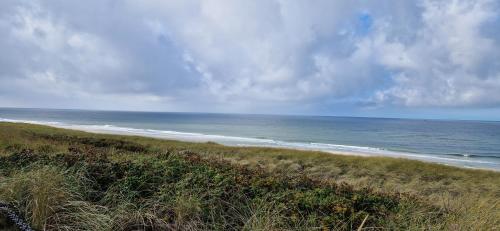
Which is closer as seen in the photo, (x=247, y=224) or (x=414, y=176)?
(x=247, y=224)

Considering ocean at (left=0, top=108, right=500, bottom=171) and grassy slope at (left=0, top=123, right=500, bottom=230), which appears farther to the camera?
ocean at (left=0, top=108, right=500, bottom=171)

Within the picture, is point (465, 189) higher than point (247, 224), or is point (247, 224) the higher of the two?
point (247, 224)

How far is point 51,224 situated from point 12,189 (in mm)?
947

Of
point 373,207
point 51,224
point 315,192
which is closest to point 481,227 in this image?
point 373,207

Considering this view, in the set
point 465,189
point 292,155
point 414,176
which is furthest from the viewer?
point 292,155

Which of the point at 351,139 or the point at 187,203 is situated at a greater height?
the point at 187,203

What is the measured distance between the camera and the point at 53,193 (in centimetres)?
431

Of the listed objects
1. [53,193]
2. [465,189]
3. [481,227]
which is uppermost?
[53,193]

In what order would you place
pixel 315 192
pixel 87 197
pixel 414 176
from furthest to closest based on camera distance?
1. pixel 414 176
2. pixel 315 192
3. pixel 87 197

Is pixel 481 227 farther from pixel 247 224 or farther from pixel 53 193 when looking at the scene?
pixel 53 193

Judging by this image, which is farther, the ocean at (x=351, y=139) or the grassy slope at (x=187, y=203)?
the ocean at (x=351, y=139)

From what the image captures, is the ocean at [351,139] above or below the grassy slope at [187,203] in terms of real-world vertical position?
below

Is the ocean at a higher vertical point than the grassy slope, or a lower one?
lower

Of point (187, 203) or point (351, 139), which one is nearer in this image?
point (187, 203)
